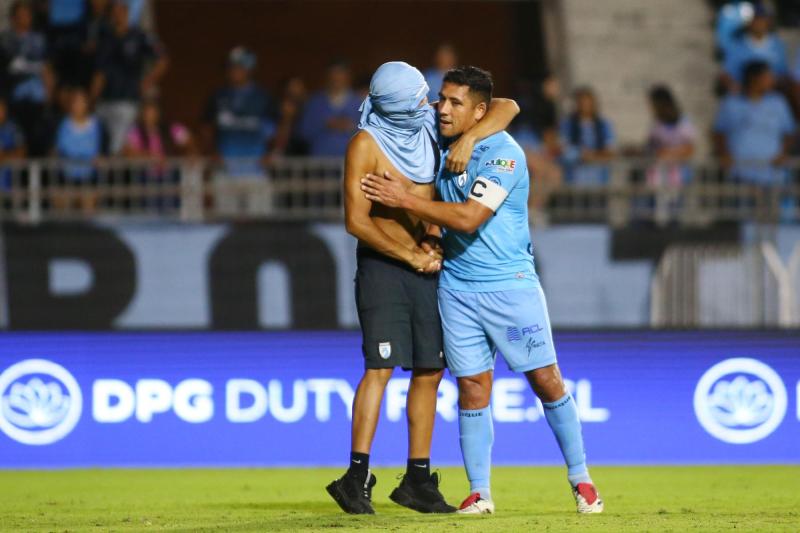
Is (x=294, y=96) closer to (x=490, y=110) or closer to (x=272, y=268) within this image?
(x=272, y=268)

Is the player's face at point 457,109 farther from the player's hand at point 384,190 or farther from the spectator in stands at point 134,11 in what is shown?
the spectator in stands at point 134,11

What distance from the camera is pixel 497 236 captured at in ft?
27.8

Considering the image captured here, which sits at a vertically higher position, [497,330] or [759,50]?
[759,50]

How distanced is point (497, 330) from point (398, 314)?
0.55m

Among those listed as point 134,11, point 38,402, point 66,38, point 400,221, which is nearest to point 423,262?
point 400,221

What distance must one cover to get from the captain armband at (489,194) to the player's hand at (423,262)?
0.50 meters

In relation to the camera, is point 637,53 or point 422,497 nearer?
point 422,497

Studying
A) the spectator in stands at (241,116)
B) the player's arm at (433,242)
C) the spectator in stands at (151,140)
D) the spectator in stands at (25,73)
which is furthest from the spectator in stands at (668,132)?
the player's arm at (433,242)

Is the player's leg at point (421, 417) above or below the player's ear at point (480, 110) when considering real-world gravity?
below

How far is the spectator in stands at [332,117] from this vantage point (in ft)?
51.3

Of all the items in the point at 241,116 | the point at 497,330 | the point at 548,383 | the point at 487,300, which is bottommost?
the point at 548,383

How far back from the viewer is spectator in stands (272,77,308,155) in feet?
52.2

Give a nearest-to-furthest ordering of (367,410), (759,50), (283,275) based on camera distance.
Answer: (367,410) → (283,275) → (759,50)

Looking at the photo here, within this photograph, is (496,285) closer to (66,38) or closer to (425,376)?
(425,376)
